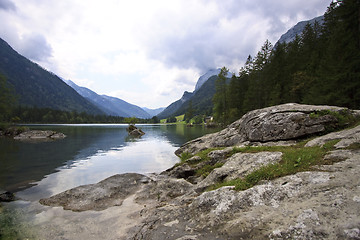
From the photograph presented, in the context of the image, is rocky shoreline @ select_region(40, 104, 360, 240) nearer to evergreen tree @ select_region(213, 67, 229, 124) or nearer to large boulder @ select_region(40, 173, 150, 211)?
large boulder @ select_region(40, 173, 150, 211)

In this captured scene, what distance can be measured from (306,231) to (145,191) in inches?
491

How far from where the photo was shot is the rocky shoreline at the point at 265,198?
5332 mm

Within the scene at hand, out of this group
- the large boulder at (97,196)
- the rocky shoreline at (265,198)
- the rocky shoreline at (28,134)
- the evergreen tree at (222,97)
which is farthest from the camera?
the evergreen tree at (222,97)

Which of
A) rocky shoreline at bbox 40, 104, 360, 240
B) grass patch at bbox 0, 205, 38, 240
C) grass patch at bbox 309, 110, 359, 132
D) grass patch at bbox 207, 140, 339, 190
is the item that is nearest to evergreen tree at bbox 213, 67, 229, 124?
grass patch at bbox 309, 110, 359, 132

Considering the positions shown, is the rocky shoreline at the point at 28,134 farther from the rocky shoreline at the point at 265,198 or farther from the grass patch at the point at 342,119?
the grass patch at the point at 342,119

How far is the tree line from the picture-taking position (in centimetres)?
2752

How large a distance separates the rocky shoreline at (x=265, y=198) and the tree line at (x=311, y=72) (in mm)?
18162

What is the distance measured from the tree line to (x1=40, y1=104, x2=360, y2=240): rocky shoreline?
1816 cm

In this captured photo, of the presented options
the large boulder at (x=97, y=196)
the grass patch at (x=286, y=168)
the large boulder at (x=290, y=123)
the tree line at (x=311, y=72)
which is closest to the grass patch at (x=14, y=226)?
the large boulder at (x=97, y=196)

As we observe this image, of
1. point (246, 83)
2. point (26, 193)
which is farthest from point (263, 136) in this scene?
point (246, 83)

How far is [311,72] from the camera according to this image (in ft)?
134

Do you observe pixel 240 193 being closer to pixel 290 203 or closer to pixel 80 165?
pixel 290 203

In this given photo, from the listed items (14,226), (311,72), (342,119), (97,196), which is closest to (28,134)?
(97,196)

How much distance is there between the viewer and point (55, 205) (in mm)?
12609
